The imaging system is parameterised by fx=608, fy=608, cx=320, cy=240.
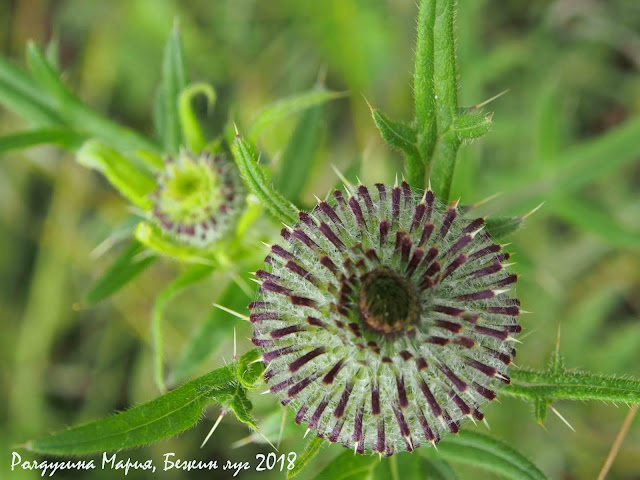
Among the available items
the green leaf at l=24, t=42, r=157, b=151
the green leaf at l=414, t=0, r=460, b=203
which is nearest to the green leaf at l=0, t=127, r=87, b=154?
the green leaf at l=24, t=42, r=157, b=151

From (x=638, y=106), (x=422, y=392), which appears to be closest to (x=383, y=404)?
(x=422, y=392)

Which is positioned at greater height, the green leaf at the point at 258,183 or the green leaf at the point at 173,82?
the green leaf at the point at 173,82

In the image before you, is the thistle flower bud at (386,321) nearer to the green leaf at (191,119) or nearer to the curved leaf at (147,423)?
the curved leaf at (147,423)

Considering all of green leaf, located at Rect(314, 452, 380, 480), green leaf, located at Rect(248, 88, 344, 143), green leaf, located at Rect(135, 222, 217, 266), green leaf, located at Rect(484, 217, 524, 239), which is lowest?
green leaf, located at Rect(314, 452, 380, 480)

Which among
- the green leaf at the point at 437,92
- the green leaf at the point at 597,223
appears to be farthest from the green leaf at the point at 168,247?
the green leaf at the point at 597,223

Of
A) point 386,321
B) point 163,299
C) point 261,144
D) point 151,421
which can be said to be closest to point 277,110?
point 163,299

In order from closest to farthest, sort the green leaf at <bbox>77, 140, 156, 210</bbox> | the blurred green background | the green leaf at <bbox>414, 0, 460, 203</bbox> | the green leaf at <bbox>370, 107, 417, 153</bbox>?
the green leaf at <bbox>414, 0, 460, 203</bbox> < the green leaf at <bbox>370, 107, 417, 153</bbox> < the green leaf at <bbox>77, 140, 156, 210</bbox> < the blurred green background

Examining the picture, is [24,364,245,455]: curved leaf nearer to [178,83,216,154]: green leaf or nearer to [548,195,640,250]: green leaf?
[178,83,216,154]: green leaf

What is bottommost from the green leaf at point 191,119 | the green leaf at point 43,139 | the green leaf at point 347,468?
the green leaf at point 347,468
